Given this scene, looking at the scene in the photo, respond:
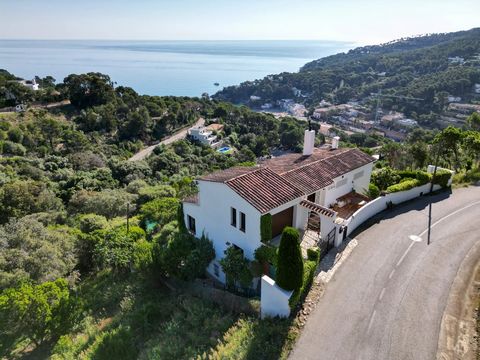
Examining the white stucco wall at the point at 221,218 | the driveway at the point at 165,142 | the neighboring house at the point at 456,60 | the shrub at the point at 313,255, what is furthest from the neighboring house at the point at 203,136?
the neighboring house at the point at 456,60

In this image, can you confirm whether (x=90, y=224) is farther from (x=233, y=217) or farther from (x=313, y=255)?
(x=313, y=255)

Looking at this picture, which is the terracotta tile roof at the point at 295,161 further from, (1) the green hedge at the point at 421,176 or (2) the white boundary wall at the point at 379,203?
(1) the green hedge at the point at 421,176

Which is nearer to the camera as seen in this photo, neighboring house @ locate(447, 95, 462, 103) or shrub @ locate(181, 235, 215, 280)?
shrub @ locate(181, 235, 215, 280)

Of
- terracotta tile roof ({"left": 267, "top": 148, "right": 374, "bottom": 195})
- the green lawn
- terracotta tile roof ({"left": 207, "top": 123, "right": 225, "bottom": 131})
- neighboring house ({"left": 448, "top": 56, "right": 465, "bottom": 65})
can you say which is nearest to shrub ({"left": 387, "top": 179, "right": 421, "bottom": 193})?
terracotta tile roof ({"left": 267, "top": 148, "right": 374, "bottom": 195})

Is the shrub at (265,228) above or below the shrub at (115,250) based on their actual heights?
above

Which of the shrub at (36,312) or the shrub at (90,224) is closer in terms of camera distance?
the shrub at (36,312)

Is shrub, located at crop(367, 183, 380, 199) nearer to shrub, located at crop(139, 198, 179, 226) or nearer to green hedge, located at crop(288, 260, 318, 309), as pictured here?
green hedge, located at crop(288, 260, 318, 309)
